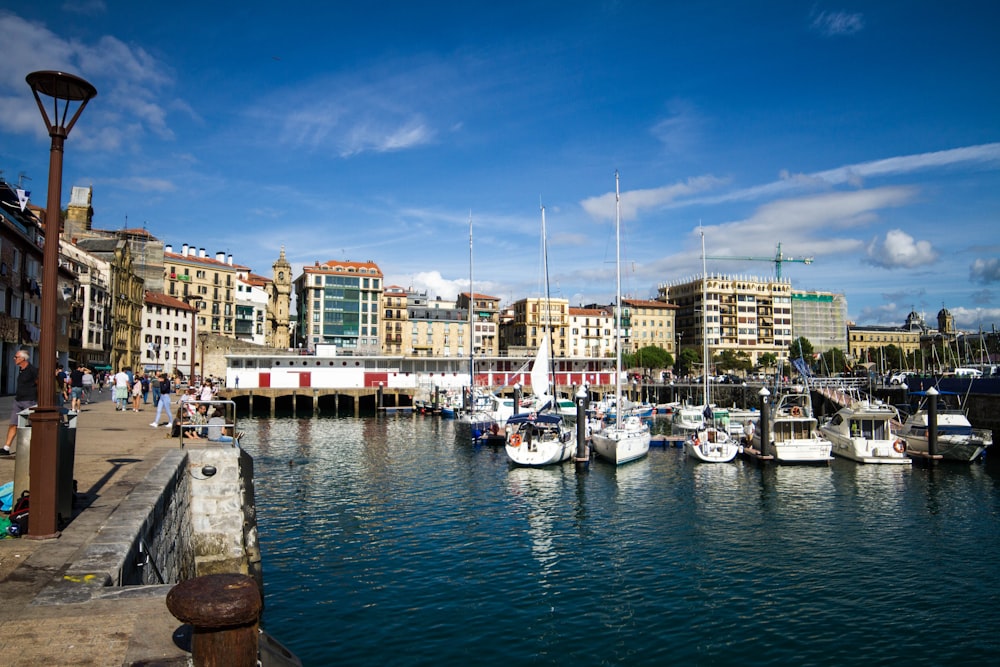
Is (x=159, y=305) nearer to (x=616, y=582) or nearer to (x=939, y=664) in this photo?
(x=616, y=582)

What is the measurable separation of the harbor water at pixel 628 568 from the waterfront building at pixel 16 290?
20592 mm

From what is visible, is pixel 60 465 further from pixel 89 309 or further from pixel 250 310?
pixel 250 310

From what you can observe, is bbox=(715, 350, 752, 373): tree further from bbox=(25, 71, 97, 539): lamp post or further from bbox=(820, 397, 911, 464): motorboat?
bbox=(25, 71, 97, 539): lamp post

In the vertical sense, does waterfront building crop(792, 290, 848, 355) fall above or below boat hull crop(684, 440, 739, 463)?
above

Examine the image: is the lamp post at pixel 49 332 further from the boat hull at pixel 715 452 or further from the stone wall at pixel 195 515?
the boat hull at pixel 715 452

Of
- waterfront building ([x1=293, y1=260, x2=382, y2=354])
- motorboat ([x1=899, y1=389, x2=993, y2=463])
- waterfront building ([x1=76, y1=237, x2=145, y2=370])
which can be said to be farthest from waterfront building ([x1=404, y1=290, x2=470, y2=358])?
motorboat ([x1=899, y1=389, x2=993, y2=463])

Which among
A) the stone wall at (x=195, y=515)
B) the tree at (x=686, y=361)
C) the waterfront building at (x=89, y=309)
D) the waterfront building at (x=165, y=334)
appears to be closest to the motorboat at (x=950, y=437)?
the stone wall at (x=195, y=515)

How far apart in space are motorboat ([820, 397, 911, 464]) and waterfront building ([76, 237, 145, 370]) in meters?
79.0

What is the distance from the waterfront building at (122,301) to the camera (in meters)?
81.4

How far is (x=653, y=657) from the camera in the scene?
14016 millimetres

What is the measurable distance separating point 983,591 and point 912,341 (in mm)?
209690

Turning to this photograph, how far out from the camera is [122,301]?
8450 centimetres

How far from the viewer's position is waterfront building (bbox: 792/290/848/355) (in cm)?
17725

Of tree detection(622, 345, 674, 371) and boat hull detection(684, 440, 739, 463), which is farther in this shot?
tree detection(622, 345, 674, 371)
